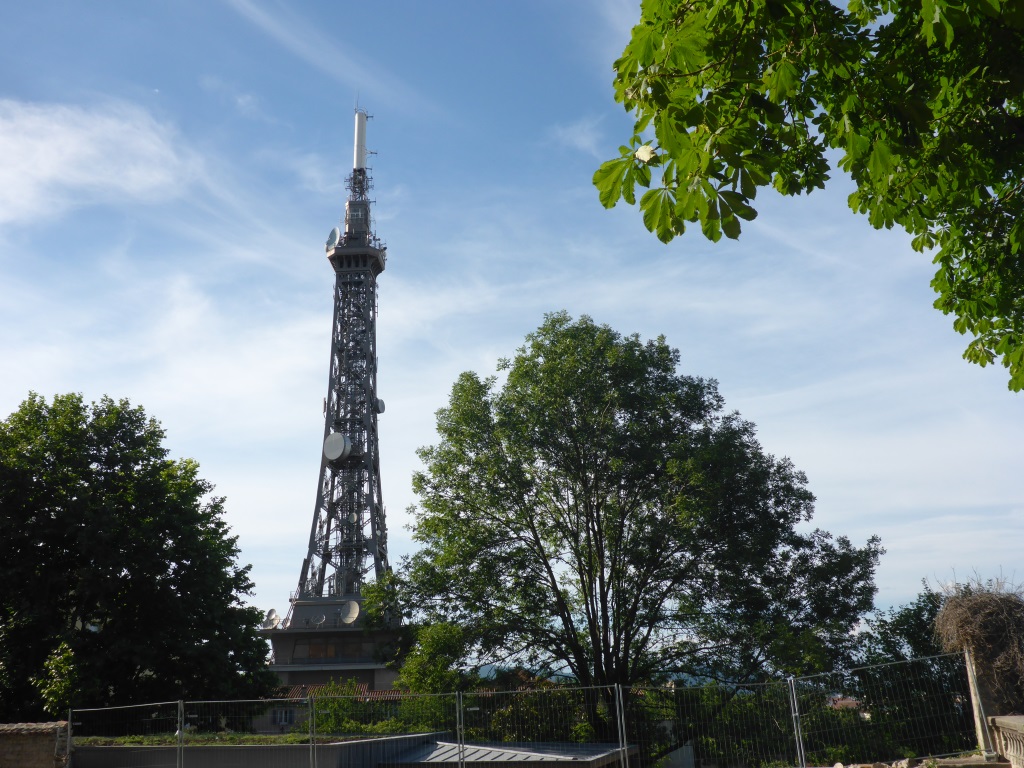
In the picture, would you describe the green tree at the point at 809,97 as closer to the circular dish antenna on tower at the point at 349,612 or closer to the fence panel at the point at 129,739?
the fence panel at the point at 129,739

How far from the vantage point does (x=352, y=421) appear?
2210 inches

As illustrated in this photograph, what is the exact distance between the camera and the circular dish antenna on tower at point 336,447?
168ft

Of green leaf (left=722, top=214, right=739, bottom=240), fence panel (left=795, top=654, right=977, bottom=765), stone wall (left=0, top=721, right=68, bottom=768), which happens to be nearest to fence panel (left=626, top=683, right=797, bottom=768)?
fence panel (left=795, top=654, right=977, bottom=765)

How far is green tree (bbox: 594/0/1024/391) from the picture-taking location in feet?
12.5

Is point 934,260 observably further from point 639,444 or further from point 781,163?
point 639,444

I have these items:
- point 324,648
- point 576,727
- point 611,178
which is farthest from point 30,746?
point 324,648

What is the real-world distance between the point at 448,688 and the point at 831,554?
10.8 m

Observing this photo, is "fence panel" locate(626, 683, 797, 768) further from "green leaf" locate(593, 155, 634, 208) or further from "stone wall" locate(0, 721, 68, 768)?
"green leaf" locate(593, 155, 634, 208)

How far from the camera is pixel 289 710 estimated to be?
16344 millimetres

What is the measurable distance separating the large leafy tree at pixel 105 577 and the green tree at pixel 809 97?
2125 cm

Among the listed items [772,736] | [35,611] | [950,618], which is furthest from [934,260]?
[35,611]

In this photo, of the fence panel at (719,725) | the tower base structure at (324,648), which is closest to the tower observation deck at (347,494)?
the tower base structure at (324,648)

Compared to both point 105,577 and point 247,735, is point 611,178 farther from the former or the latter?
point 105,577

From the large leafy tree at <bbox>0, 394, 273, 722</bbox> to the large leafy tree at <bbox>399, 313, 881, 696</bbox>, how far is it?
237 inches
